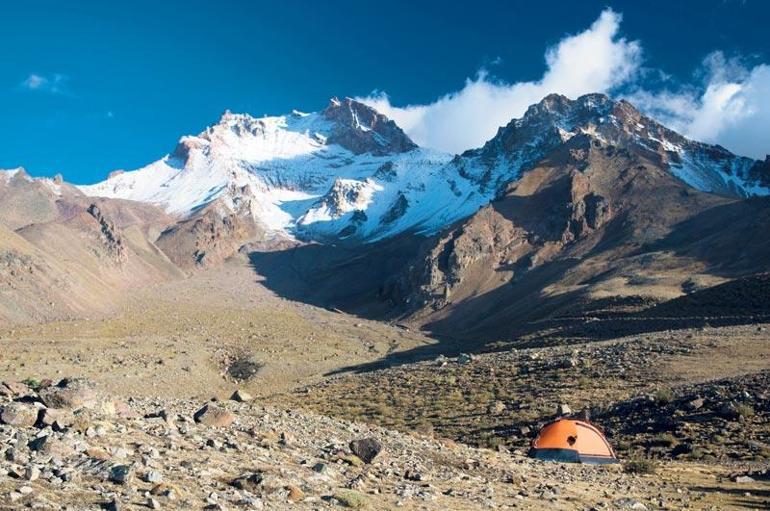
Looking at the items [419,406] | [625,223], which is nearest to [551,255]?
[625,223]

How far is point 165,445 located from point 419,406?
26683 millimetres

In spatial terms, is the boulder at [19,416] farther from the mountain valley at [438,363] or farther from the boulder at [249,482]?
the boulder at [249,482]

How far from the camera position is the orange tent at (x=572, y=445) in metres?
24.1

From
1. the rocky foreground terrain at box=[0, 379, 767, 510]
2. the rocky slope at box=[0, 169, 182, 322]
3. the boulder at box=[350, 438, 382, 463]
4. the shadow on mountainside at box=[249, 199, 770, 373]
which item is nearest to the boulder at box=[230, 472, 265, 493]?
the rocky foreground terrain at box=[0, 379, 767, 510]

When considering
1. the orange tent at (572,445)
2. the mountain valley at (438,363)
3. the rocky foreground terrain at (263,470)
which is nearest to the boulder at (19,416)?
the rocky foreground terrain at (263,470)

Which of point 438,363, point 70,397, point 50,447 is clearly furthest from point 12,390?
point 438,363

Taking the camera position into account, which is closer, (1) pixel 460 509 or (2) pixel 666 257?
(1) pixel 460 509

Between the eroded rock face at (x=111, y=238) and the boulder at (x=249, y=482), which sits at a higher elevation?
the eroded rock face at (x=111, y=238)

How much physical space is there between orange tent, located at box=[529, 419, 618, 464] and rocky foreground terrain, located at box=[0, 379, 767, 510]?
1312 millimetres

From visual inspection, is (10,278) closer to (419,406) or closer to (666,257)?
(419,406)

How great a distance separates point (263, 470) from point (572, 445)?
14.1 meters

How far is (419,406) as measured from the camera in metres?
39.5

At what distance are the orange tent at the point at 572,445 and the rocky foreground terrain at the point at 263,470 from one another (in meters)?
1.31

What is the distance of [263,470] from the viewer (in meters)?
13.8
